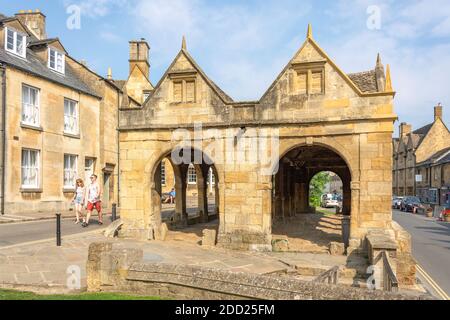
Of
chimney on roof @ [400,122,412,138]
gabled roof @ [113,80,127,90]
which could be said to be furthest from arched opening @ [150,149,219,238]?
chimney on roof @ [400,122,412,138]

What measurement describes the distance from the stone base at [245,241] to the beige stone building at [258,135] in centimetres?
3

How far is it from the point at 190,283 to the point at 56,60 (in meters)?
21.8

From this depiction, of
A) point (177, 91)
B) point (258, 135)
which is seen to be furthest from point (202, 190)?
point (258, 135)

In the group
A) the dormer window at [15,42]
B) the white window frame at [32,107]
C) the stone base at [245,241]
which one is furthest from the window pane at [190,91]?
the dormer window at [15,42]

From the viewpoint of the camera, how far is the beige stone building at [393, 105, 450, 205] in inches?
1788

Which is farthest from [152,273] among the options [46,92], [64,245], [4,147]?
[46,92]

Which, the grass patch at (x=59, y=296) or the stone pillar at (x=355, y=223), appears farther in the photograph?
the stone pillar at (x=355, y=223)

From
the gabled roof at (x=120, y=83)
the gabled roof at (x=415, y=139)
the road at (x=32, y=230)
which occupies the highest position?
the gabled roof at (x=120, y=83)

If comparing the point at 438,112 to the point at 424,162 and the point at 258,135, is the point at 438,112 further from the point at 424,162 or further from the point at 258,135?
the point at 258,135

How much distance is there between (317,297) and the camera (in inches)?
213

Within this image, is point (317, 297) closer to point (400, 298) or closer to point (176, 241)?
point (400, 298)

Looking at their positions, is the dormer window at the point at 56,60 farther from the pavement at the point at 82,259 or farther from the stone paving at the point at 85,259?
the stone paving at the point at 85,259

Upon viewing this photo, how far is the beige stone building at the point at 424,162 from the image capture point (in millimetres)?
45406

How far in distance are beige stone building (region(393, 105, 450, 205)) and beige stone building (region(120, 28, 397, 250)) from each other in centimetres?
3593
